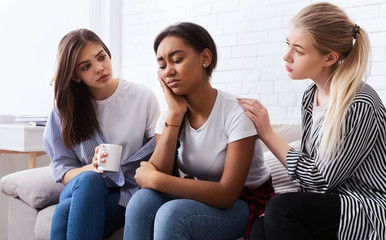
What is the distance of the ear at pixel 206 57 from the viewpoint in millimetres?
1446

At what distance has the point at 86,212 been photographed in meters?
1.39

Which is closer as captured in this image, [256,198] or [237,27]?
[256,198]

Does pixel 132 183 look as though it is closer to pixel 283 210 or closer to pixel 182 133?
pixel 182 133

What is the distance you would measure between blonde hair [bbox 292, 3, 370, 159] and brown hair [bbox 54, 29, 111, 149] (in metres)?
0.86

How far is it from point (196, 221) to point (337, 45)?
0.70 metres

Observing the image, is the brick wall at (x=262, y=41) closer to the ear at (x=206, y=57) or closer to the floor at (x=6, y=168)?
the ear at (x=206, y=57)

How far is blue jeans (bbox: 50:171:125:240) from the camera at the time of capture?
4.52 feet

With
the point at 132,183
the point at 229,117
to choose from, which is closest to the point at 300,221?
the point at 229,117

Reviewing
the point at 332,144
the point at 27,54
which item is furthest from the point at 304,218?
the point at 27,54

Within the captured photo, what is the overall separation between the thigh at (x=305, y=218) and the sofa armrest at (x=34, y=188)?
1.05m

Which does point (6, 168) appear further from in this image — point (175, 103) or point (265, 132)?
point (265, 132)

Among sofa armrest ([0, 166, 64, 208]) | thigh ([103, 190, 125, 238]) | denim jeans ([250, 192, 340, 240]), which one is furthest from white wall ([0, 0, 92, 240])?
denim jeans ([250, 192, 340, 240])

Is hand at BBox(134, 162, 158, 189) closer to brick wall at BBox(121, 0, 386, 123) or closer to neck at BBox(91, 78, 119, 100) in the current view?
neck at BBox(91, 78, 119, 100)

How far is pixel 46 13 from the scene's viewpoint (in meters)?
3.07
